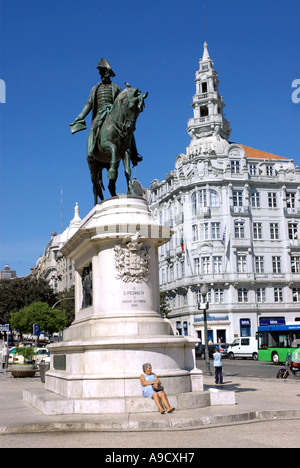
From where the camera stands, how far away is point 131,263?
12.8 meters

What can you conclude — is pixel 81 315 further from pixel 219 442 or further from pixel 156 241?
pixel 219 442

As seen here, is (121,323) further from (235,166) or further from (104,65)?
(235,166)

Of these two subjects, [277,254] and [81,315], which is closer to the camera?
[81,315]

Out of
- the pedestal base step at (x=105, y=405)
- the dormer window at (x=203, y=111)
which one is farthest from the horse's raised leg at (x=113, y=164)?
the dormer window at (x=203, y=111)

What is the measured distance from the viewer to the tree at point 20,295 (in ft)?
230

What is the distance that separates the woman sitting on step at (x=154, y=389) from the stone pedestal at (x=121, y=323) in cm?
74

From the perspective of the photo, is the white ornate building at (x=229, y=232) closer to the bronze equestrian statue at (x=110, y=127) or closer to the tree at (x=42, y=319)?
the tree at (x=42, y=319)

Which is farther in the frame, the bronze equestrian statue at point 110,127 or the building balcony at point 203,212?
the building balcony at point 203,212

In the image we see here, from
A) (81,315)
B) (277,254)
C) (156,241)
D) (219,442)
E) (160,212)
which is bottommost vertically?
(219,442)
